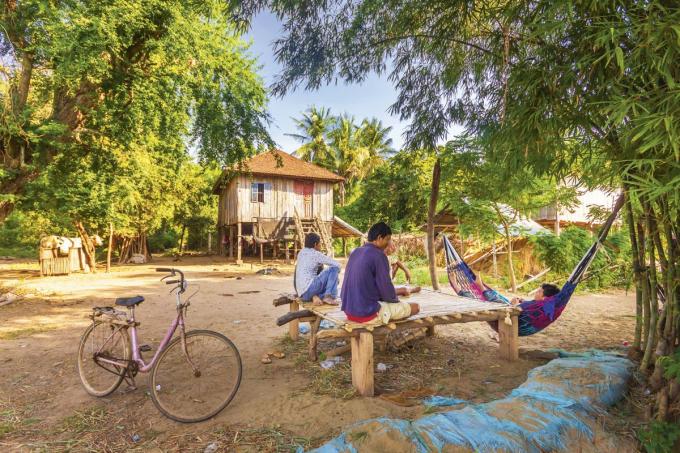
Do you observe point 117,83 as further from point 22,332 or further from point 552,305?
point 552,305

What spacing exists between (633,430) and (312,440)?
2.50m

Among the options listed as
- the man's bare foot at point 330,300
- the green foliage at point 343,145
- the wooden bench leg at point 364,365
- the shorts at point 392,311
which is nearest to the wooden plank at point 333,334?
the wooden bench leg at point 364,365

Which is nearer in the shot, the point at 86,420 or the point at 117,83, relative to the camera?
the point at 86,420

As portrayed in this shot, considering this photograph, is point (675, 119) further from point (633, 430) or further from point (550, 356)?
point (550, 356)

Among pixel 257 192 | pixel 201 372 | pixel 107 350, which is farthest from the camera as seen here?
pixel 257 192

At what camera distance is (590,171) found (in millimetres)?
3436

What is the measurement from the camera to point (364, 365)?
368 centimetres

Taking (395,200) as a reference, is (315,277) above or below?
below

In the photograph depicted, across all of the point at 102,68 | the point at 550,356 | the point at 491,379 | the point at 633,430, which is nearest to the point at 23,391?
the point at 102,68

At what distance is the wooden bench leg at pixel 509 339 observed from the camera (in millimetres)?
4801

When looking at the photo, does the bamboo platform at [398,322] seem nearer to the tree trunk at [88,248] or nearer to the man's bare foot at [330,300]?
the man's bare foot at [330,300]

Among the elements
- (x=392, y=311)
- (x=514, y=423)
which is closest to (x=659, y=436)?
(x=514, y=423)

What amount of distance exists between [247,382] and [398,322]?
1.79 meters

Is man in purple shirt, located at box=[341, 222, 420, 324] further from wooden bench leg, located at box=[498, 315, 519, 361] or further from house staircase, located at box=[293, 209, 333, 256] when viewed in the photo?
house staircase, located at box=[293, 209, 333, 256]
